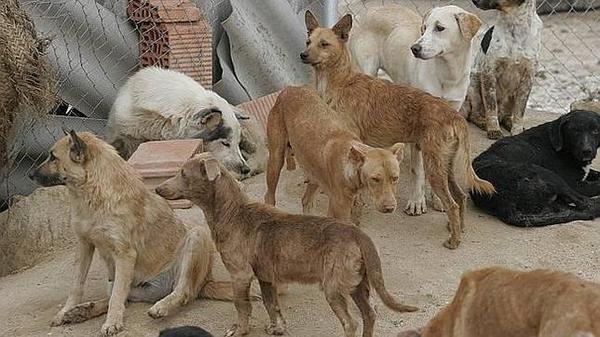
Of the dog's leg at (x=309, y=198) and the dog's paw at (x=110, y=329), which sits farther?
the dog's leg at (x=309, y=198)

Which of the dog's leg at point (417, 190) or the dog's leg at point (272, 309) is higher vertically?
the dog's leg at point (272, 309)

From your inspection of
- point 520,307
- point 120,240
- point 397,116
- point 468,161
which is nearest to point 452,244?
point 468,161

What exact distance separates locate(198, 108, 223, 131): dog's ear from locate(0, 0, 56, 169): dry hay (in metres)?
1.21

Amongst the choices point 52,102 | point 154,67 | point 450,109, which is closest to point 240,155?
point 154,67

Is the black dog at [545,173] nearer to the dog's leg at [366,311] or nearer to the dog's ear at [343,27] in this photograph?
the dog's ear at [343,27]

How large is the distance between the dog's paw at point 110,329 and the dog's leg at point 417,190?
7.98ft

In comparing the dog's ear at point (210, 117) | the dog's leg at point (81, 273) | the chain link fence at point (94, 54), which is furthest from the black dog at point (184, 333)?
the dog's ear at point (210, 117)

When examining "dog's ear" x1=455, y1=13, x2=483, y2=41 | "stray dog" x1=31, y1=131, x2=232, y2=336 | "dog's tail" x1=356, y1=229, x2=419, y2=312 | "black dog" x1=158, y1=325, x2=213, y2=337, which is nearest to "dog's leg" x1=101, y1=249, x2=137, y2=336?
"stray dog" x1=31, y1=131, x2=232, y2=336

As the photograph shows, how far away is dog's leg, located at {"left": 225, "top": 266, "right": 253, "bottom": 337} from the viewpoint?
505 cm

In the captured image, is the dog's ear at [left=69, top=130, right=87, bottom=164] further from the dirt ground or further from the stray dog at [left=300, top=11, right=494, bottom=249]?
the stray dog at [left=300, top=11, right=494, bottom=249]

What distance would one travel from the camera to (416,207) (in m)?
6.91

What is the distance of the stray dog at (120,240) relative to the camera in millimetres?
5457

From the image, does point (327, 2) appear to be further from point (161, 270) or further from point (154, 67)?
point (161, 270)

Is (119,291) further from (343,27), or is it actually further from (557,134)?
(557,134)
